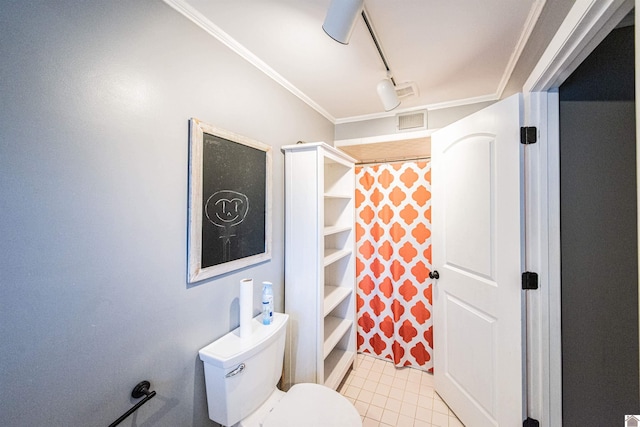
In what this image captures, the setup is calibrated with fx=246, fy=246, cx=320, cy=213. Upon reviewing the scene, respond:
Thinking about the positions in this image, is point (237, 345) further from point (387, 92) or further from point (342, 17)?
point (387, 92)

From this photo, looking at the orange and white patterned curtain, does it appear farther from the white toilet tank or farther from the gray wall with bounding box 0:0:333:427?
the gray wall with bounding box 0:0:333:427

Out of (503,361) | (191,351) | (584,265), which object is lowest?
(503,361)

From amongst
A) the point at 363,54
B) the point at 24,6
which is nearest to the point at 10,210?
the point at 24,6

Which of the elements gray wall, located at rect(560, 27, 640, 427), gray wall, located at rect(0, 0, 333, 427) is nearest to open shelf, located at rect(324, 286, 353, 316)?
gray wall, located at rect(0, 0, 333, 427)

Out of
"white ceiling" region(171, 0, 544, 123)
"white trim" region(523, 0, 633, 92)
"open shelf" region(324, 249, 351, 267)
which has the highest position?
"white ceiling" region(171, 0, 544, 123)

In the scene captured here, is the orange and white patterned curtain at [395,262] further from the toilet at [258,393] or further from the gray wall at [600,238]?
the toilet at [258,393]

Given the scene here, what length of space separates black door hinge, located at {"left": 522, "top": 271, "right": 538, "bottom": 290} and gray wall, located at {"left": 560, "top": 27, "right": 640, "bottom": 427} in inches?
4.2

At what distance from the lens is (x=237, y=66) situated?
1.28 metres

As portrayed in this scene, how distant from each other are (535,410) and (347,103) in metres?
2.16

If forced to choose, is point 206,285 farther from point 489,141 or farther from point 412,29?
point 489,141

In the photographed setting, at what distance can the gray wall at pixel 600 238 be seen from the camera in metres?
0.89

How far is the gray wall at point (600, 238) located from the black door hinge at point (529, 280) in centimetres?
11

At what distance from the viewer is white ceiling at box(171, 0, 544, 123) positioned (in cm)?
104

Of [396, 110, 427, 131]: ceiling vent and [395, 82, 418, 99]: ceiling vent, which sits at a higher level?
[395, 82, 418, 99]: ceiling vent
